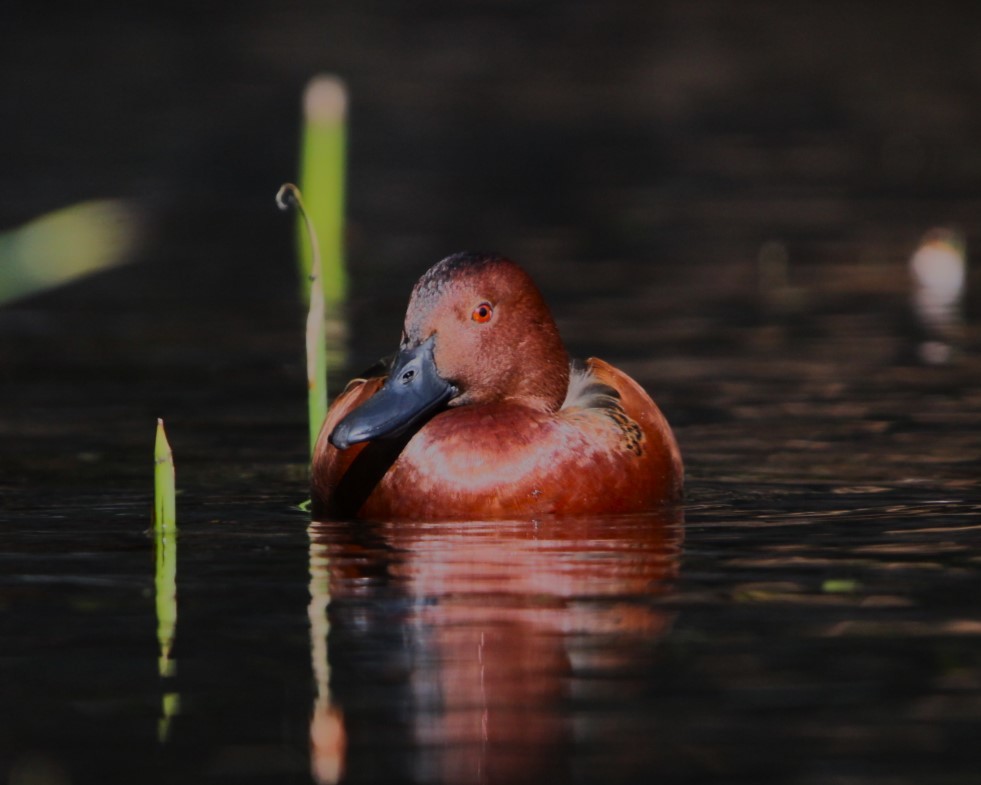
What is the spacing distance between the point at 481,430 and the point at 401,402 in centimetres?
28

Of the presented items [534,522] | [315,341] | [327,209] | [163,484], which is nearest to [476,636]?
[163,484]

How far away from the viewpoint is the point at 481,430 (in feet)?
23.6

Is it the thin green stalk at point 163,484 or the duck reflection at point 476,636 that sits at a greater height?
the thin green stalk at point 163,484

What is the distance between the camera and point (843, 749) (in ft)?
14.9

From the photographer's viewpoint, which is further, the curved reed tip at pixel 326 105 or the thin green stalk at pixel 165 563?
the curved reed tip at pixel 326 105

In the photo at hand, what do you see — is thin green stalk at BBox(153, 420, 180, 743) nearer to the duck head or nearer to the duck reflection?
the duck reflection

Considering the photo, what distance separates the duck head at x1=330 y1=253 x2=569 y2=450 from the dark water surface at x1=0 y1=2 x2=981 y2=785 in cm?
40

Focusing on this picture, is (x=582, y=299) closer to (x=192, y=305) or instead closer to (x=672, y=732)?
(x=192, y=305)

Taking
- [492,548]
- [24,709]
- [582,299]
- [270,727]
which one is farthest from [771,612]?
[582,299]

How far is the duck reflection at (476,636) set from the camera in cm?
459

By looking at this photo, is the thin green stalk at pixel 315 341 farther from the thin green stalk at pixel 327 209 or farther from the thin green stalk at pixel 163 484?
the thin green stalk at pixel 327 209

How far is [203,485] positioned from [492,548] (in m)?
1.83

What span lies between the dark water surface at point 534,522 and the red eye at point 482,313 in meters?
0.71

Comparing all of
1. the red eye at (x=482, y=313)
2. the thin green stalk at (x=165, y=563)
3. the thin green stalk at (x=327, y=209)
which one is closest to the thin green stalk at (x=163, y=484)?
the thin green stalk at (x=165, y=563)
